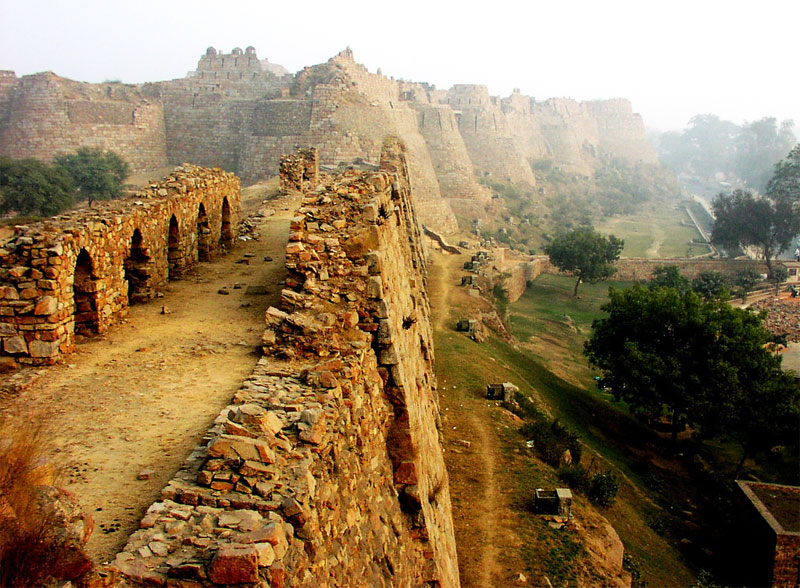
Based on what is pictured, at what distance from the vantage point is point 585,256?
38.0m

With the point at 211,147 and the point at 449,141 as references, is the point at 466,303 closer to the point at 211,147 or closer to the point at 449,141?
the point at 211,147

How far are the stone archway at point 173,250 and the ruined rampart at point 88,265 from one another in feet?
0.05

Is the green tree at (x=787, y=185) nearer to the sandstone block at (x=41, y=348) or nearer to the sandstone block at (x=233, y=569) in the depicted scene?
the sandstone block at (x=41, y=348)

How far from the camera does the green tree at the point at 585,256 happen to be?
38.0m

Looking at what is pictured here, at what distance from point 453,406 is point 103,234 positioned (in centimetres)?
819

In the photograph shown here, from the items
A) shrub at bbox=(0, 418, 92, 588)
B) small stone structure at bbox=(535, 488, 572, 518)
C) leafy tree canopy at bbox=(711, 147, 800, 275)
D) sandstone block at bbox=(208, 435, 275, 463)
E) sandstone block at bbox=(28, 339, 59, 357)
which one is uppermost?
sandstone block at bbox=(208, 435, 275, 463)

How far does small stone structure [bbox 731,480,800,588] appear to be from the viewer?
13.4 metres

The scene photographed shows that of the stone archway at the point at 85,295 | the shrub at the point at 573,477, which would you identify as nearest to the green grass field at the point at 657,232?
the shrub at the point at 573,477

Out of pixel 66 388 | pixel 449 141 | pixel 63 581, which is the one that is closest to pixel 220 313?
pixel 66 388

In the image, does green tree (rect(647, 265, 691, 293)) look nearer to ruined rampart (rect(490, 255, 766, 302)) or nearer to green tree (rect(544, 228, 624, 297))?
green tree (rect(544, 228, 624, 297))

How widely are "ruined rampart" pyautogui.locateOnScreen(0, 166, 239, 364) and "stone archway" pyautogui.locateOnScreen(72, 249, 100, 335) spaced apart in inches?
0.4

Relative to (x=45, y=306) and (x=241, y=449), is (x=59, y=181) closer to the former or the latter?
(x=45, y=306)

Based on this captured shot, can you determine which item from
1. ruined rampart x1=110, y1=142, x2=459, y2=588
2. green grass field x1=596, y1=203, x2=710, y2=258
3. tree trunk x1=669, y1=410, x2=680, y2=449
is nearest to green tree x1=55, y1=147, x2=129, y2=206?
tree trunk x1=669, y1=410, x2=680, y2=449

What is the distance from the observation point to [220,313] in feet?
31.1
